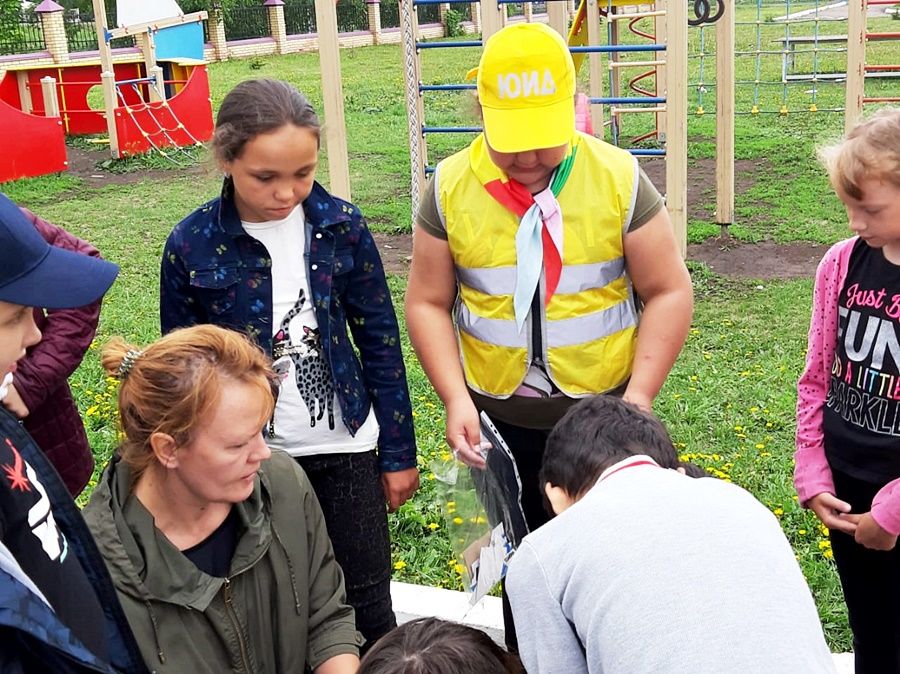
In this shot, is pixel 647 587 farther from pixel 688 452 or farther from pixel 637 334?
pixel 688 452

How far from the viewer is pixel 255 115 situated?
7.73ft

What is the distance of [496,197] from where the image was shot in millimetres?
2520

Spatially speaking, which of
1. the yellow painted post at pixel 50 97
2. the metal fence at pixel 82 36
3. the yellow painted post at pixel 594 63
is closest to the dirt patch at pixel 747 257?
the yellow painted post at pixel 594 63

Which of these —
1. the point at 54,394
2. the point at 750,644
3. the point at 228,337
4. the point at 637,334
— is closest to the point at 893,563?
the point at 637,334

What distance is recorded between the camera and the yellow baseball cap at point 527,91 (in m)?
2.39

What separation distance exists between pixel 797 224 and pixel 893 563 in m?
6.42

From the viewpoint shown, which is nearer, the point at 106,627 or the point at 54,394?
the point at 106,627

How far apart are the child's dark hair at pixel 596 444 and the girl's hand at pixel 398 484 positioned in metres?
0.73

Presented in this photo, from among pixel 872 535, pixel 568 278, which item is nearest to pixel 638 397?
pixel 568 278

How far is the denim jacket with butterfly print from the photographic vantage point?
247 cm

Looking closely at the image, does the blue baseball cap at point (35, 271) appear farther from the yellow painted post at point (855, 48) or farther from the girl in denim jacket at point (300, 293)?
the yellow painted post at point (855, 48)

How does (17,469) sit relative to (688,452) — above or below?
above

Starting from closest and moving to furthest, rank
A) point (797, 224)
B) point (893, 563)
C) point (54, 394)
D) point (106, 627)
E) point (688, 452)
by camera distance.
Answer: point (106, 627) < point (893, 563) < point (54, 394) < point (688, 452) < point (797, 224)

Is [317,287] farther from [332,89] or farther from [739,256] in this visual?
[739,256]
